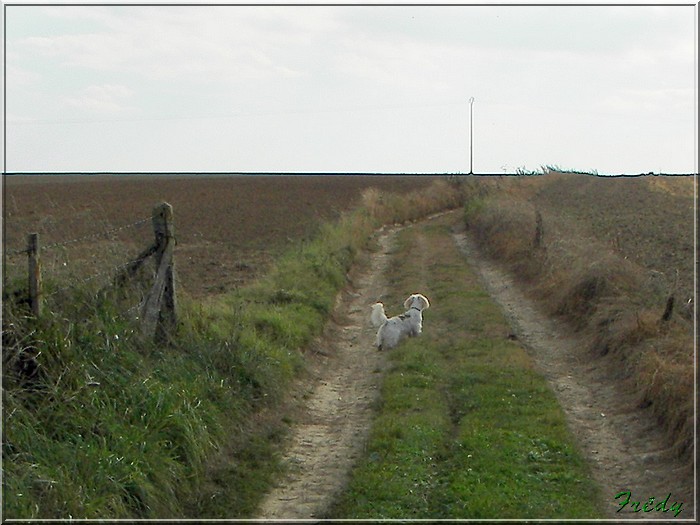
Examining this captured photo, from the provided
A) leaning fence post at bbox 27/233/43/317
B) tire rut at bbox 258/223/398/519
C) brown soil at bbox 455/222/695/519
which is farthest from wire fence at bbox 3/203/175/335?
brown soil at bbox 455/222/695/519

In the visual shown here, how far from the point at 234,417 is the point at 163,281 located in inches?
80.6

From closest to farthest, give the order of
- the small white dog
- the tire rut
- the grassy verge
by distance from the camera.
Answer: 1. the grassy verge
2. the tire rut
3. the small white dog

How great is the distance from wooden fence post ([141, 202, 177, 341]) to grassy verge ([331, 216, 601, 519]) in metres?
2.77

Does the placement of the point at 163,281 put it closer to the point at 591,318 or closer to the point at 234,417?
the point at 234,417

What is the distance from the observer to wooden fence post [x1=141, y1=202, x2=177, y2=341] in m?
9.48

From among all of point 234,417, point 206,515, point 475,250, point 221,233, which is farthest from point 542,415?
point 221,233

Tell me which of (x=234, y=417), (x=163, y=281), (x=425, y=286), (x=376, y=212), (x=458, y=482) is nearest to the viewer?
(x=458, y=482)

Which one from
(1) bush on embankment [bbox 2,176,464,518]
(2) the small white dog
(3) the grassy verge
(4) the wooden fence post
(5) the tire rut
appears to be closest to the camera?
Answer: (1) bush on embankment [bbox 2,176,464,518]

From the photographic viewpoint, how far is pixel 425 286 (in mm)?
18484

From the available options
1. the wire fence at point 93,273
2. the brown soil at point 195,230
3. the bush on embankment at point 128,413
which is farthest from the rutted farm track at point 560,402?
the brown soil at point 195,230

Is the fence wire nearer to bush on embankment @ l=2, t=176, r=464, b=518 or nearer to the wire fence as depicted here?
the wire fence

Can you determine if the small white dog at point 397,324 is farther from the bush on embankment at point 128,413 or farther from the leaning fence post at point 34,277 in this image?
the leaning fence post at point 34,277

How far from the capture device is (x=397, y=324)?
504 inches

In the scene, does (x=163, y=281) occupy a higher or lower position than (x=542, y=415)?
higher
